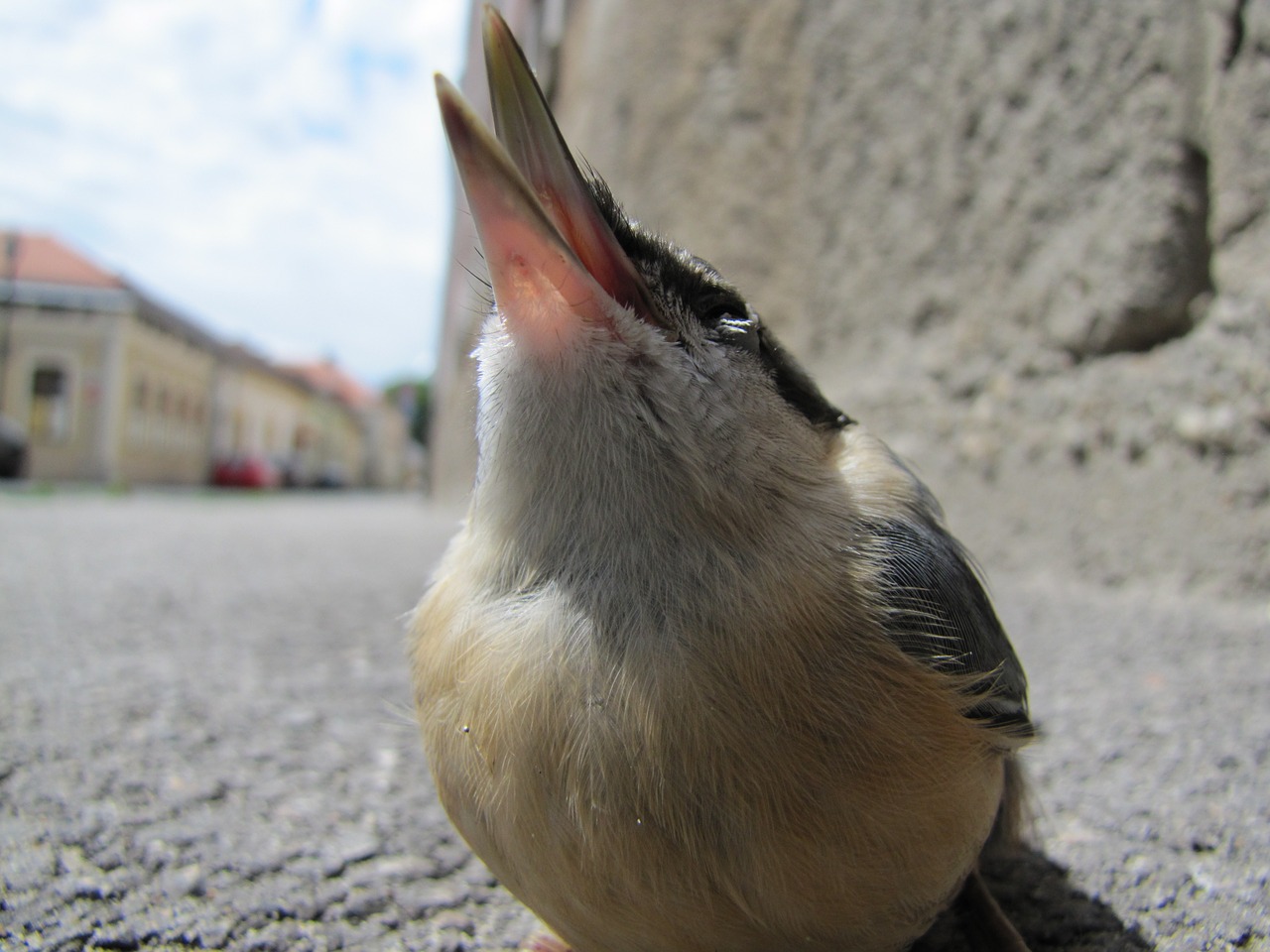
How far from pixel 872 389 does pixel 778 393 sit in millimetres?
3278

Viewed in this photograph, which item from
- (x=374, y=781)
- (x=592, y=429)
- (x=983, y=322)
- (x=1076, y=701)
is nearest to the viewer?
(x=592, y=429)

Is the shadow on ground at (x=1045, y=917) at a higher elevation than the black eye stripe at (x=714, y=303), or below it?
below

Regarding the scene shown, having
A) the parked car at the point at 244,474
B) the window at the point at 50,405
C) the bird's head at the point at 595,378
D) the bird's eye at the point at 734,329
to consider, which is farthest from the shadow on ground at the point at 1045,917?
the parked car at the point at 244,474

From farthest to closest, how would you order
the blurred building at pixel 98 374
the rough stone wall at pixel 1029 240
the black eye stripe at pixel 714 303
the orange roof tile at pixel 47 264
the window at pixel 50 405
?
the orange roof tile at pixel 47 264
the window at pixel 50 405
the blurred building at pixel 98 374
the rough stone wall at pixel 1029 240
the black eye stripe at pixel 714 303

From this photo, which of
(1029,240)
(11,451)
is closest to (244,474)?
(11,451)

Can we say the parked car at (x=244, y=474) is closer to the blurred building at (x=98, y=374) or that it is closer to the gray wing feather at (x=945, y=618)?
the blurred building at (x=98, y=374)

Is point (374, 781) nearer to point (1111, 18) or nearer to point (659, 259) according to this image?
point (659, 259)

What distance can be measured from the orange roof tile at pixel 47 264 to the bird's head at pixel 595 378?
32770 mm

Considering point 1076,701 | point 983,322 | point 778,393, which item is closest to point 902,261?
point 983,322

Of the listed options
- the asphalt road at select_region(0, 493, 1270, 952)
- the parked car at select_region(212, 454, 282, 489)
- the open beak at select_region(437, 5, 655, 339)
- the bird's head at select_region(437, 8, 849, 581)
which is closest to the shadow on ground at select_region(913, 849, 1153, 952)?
the asphalt road at select_region(0, 493, 1270, 952)

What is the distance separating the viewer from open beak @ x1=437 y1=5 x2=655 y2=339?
1.11 metres

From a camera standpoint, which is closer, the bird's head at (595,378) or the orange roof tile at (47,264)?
the bird's head at (595,378)

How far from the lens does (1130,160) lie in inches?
138

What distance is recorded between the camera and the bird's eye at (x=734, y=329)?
1396mm
